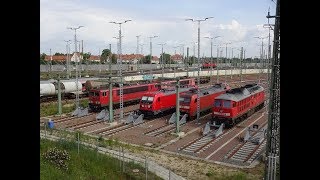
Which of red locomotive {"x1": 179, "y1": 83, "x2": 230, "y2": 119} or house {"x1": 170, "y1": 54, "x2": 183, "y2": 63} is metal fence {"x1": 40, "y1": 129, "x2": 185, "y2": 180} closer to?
red locomotive {"x1": 179, "y1": 83, "x2": 230, "y2": 119}

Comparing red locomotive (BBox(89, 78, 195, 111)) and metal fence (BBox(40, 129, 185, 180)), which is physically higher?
red locomotive (BBox(89, 78, 195, 111))

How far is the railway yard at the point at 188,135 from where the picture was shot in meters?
21.5

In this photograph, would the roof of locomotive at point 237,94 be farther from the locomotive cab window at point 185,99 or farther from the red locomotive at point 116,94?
the red locomotive at point 116,94

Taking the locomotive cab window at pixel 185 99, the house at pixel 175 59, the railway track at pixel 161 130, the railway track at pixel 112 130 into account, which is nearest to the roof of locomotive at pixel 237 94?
the locomotive cab window at pixel 185 99

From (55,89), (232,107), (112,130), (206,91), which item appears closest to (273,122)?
(232,107)

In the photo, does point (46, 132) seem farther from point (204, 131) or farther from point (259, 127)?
point (259, 127)

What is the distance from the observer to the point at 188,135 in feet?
87.1

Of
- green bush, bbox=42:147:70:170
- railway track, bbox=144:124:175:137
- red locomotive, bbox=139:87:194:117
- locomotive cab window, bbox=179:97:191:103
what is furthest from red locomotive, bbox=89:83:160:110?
green bush, bbox=42:147:70:170

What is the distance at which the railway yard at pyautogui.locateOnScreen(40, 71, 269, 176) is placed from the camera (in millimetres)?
21453

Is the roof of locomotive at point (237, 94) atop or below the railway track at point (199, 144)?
atop

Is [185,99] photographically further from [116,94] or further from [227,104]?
[116,94]
